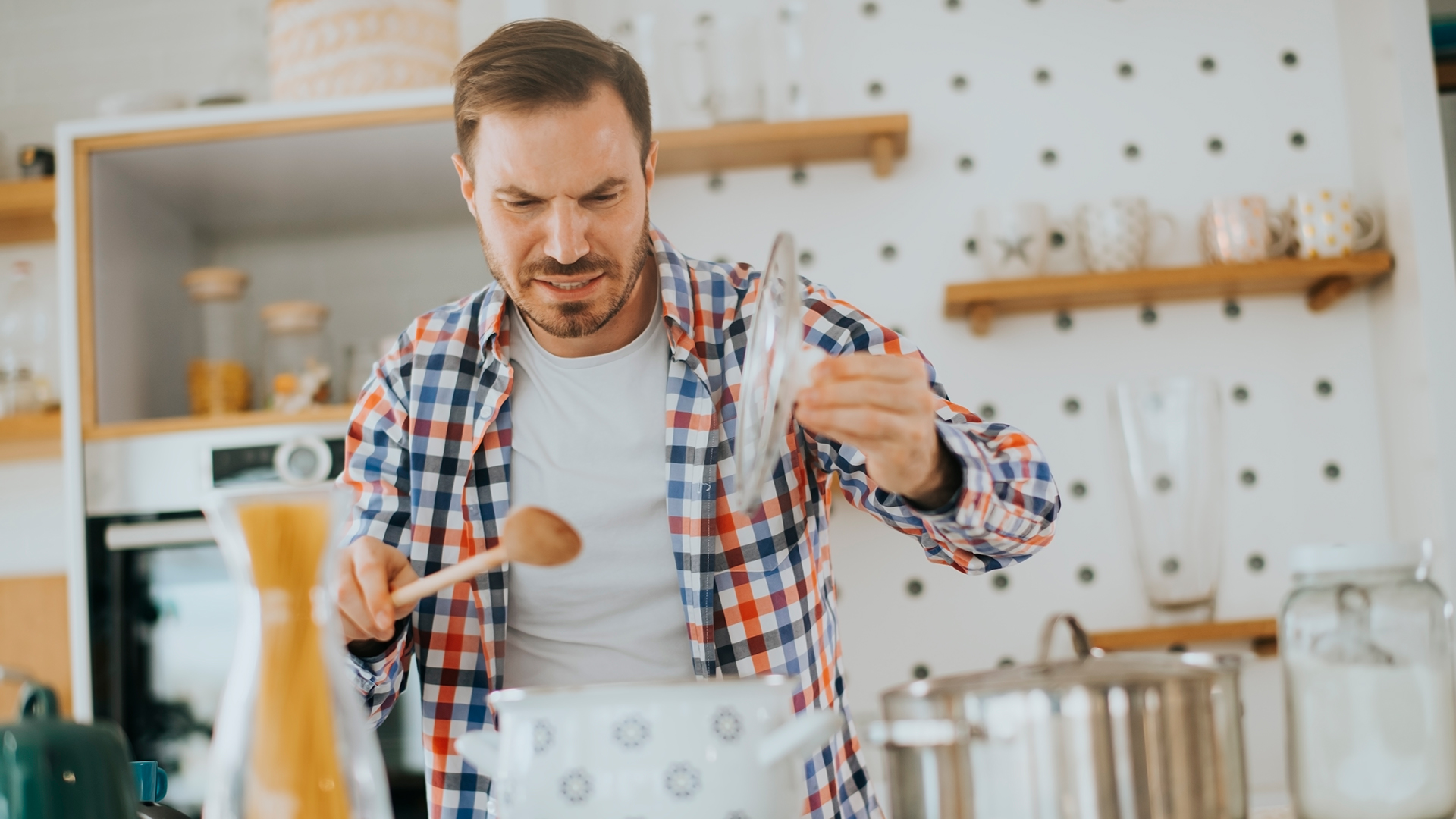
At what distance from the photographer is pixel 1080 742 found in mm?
498

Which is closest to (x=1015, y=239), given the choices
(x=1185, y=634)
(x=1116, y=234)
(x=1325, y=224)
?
(x=1116, y=234)

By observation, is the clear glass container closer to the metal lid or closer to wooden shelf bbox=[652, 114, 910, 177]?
the metal lid

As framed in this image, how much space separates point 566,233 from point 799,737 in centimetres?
64

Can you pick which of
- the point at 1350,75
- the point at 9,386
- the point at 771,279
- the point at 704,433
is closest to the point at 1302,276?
the point at 1350,75

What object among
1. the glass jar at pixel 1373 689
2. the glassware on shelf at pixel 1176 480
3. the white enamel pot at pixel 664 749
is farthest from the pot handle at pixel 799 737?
the glassware on shelf at pixel 1176 480

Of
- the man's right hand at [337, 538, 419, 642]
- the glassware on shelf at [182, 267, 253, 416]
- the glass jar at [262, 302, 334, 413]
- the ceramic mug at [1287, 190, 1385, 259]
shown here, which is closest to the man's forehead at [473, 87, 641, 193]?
the man's right hand at [337, 538, 419, 642]

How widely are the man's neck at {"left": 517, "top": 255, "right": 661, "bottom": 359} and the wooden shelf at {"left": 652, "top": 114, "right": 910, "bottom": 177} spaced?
2.37ft

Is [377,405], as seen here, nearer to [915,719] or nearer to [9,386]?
[915,719]

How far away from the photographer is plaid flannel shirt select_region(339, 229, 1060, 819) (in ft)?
3.51

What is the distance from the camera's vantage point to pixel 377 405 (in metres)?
1.17

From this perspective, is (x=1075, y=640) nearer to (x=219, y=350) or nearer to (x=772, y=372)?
(x=772, y=372)

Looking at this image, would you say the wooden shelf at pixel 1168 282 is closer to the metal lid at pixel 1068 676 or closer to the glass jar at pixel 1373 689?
the glass jar at pixel 1373 689

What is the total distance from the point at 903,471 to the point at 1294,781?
0.92 feet

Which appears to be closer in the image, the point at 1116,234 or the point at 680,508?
the point at 680,508
